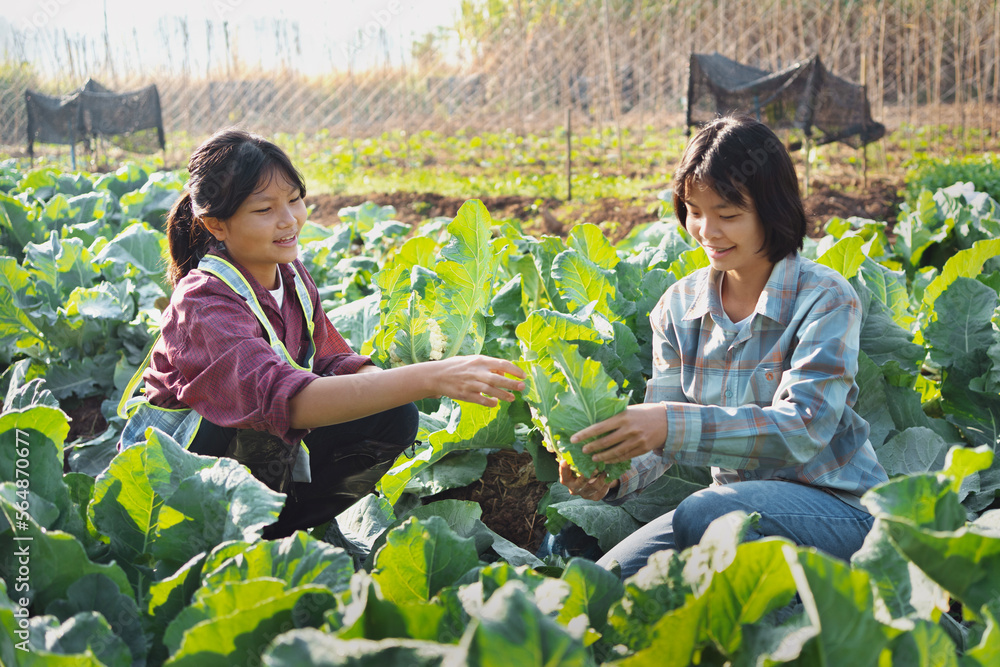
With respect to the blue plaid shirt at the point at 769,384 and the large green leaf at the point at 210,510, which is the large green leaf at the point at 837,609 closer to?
the blue plaid shirt at the point at 769,384

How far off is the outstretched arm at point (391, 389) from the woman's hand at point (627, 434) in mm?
211

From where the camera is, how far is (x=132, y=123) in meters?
12.0

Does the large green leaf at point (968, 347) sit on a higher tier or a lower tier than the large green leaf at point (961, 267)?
lower

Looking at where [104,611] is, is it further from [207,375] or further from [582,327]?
[582,327]

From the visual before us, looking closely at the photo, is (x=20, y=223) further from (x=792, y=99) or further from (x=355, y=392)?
(x=792, y=99)

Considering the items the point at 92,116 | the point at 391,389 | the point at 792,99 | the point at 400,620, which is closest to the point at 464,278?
the point at 391,389

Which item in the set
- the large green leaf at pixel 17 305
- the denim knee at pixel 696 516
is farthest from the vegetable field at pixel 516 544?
the large green leaf at pixel 17 305

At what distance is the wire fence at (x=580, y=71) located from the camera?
12430 mm

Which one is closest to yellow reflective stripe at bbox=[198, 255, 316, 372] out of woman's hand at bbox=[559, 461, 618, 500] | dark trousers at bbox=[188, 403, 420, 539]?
dark trousers at bbox=[188, 403, 420, 539]

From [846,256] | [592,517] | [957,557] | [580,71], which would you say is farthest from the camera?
[580,71]

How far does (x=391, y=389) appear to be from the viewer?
167 cm

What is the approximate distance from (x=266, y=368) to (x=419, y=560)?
0.64m

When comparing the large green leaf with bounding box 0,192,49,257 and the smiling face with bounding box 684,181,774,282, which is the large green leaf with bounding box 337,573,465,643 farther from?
the large green leaf with bounding box 0,192,49,257

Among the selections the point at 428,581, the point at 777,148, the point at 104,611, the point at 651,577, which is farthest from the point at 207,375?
the point at 777,148
